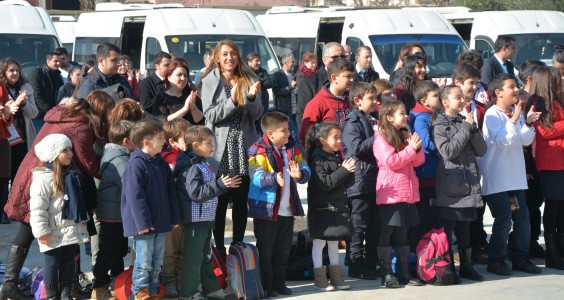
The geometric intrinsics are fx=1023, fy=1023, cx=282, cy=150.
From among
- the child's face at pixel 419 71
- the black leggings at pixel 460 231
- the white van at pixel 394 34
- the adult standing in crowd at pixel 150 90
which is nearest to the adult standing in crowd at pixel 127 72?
the adult standing in crowd at pixel 150 90

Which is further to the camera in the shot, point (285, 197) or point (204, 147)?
point (285, 197)

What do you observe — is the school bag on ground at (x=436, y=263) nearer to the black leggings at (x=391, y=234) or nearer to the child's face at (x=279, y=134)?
the black leggings at (x=391, y=234)

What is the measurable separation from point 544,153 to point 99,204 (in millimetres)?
3893

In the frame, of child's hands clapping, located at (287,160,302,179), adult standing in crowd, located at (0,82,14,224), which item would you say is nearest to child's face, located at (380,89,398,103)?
child's hands clapping, located at (287,160,302,179)

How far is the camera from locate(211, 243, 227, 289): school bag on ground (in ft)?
26.3

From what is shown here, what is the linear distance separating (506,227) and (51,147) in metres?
3.92

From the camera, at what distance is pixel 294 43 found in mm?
23266

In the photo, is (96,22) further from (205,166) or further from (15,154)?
(205,166)

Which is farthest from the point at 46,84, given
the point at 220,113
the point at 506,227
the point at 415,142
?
the point at 506,227

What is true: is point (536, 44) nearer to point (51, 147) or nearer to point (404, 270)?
point (404, 270)

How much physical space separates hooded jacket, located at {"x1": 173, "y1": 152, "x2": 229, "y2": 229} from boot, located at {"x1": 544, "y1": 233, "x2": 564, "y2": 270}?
320 centimetres

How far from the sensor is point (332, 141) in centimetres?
816

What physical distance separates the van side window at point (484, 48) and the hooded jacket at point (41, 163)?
14.5m

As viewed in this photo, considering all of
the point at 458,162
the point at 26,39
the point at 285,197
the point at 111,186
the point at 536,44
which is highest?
the point at 536,44
